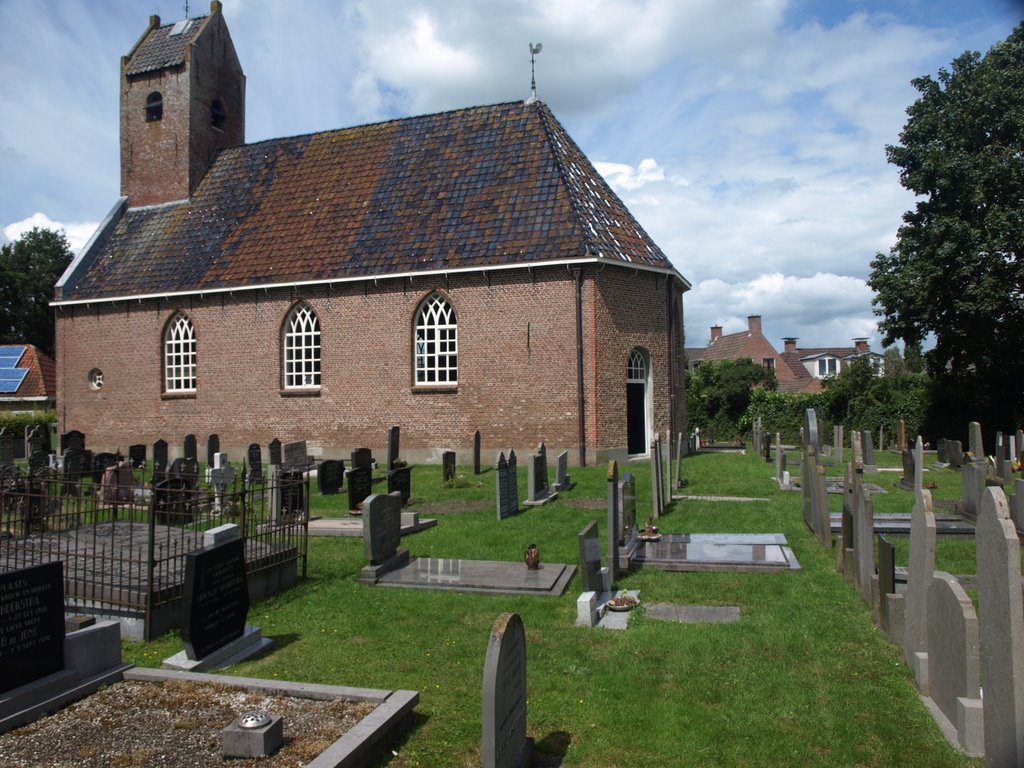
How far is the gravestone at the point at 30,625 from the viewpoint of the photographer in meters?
5.43

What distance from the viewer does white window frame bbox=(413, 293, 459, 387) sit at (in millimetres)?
21969

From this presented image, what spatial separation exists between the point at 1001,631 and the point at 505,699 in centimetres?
268

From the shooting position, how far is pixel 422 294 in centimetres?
2194

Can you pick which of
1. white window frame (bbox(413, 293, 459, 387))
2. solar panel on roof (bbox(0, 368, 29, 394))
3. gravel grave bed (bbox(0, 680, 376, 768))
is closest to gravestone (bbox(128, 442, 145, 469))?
white window frame (bbox(413, 293, 459, 387))

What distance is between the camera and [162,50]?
92.0 ft

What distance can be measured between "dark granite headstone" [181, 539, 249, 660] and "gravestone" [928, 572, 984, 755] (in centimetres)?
570

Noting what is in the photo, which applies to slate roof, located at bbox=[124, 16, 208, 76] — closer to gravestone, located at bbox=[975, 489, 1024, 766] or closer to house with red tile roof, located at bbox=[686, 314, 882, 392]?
gravestone, located at bbox=[975, 489, 1024, 766]

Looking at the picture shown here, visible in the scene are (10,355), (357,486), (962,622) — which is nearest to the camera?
(962,622)

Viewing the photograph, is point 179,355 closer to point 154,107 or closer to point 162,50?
point 154,107

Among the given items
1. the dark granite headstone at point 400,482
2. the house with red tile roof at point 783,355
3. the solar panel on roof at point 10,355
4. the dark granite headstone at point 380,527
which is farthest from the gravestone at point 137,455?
the house with red tile roof at point 783,355

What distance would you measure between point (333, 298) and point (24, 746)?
18.8 metres

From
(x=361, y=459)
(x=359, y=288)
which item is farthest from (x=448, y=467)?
(x=359, y=288)

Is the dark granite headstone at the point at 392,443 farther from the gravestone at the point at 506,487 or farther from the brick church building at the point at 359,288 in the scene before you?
the gravestone at the point at 506,487

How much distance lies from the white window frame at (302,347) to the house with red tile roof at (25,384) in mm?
19669
